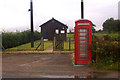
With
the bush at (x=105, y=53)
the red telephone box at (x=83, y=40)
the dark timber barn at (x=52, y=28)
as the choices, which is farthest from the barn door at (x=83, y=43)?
Answer: the dark timber barn at (x=52, y=28)

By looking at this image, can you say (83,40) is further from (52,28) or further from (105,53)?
(52,28)

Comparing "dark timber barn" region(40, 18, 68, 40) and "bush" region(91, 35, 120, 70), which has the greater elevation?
"dark timber barn" region(40, 18, 68, 40)

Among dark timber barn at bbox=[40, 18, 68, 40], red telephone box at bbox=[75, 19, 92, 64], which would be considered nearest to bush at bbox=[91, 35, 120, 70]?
red telephone box at bbox=[75, 19, 92, 64]

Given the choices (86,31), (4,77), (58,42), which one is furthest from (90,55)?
(58,42)

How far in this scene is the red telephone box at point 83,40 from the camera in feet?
25.7

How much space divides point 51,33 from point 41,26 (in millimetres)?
2794

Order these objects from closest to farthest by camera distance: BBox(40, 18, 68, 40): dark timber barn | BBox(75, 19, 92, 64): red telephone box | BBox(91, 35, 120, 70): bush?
BBox(91, 35, 120, 70): bush < BBox(75, 19, 92, 64): red telephone box < BBox(40, 18, 68, 40): dark timber barn

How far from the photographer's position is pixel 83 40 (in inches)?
311

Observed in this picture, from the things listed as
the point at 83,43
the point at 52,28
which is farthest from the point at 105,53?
the point at 52,28

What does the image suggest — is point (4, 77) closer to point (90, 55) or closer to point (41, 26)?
point (90, 55)

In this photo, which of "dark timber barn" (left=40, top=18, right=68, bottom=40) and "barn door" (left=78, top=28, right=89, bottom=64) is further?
"dark timber barn" (left=40, top=18, right=68, bottom=40)

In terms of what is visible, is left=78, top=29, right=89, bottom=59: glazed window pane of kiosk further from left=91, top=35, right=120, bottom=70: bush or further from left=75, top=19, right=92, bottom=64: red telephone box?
left=91, top=35, right=120, bottom=70: bush

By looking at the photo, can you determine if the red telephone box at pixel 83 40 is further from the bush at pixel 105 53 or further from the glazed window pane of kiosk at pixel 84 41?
the bush at pixel 105 53

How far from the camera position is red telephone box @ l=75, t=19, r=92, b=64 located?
7.85 m
